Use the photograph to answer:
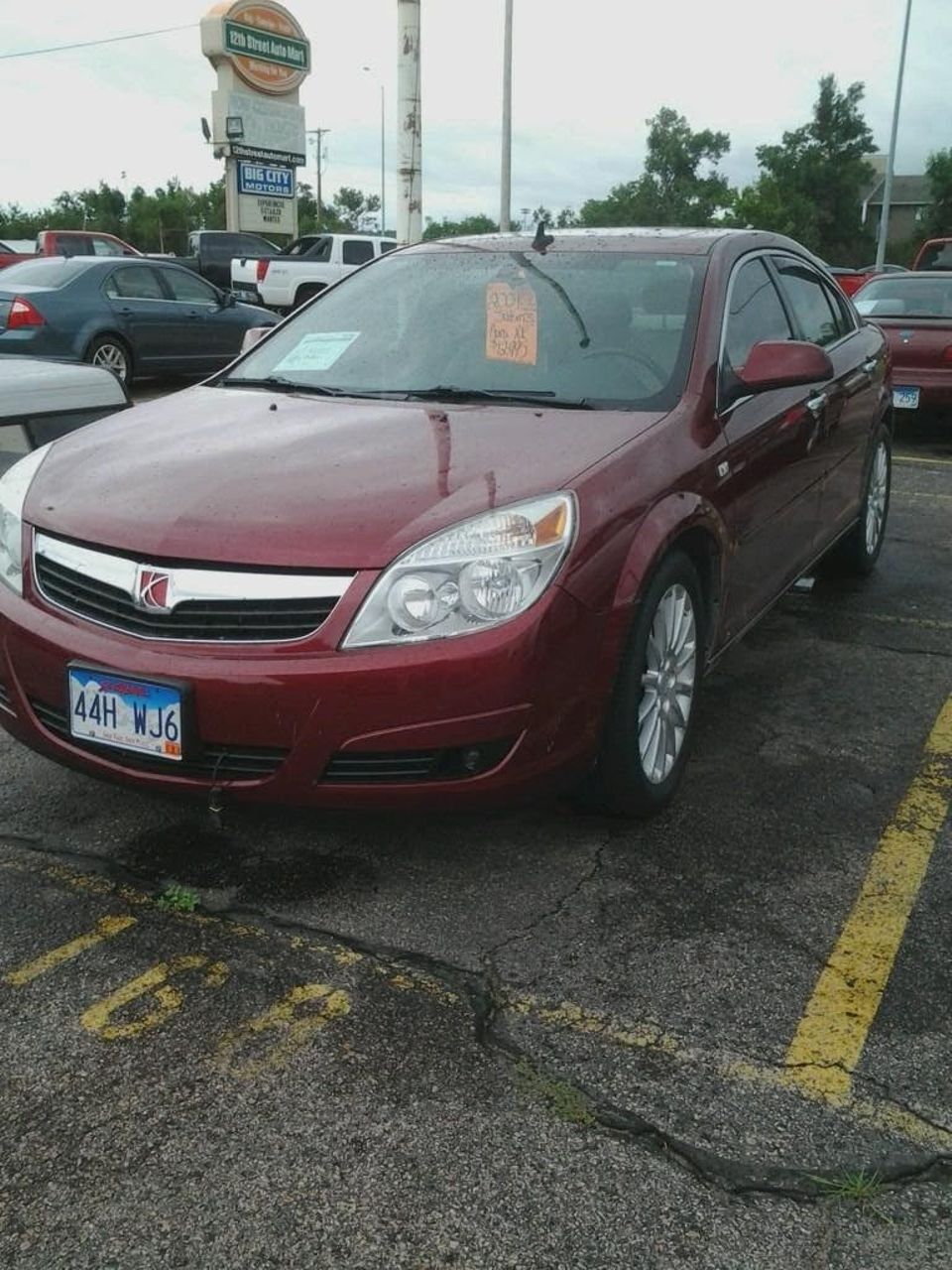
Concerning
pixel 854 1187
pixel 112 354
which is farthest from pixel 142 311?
pixel 854 1187

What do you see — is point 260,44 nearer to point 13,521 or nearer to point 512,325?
point 512,325

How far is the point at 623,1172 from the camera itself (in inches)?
81.7

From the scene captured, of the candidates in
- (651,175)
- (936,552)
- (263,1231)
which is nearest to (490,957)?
(263,1231)

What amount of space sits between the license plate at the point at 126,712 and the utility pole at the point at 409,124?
888 centimetres

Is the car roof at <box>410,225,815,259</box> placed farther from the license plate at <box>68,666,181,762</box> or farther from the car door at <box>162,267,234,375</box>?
the car door at <box>162,267,234,375</box>

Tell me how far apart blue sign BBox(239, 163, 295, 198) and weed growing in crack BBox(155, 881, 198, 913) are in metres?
32.2

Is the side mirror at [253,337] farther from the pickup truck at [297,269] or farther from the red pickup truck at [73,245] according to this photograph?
the red pickup truck at [73,245]

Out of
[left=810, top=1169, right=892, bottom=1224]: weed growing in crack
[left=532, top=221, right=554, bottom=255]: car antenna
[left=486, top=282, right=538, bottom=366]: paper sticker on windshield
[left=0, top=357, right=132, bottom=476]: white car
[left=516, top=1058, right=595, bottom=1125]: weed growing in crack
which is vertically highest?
[left=532, top=221, right=554, bottom=255]: car antenna

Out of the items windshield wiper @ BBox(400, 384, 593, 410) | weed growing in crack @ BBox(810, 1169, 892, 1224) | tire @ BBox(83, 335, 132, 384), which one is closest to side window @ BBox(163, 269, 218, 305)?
tire @ BBox(83, 335, 132, 384)

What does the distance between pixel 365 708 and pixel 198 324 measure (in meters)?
11.6

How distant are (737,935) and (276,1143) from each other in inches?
46.0

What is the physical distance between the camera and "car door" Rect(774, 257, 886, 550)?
4785 millimetres

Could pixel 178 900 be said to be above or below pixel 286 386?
below

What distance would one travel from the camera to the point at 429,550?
2.76m
